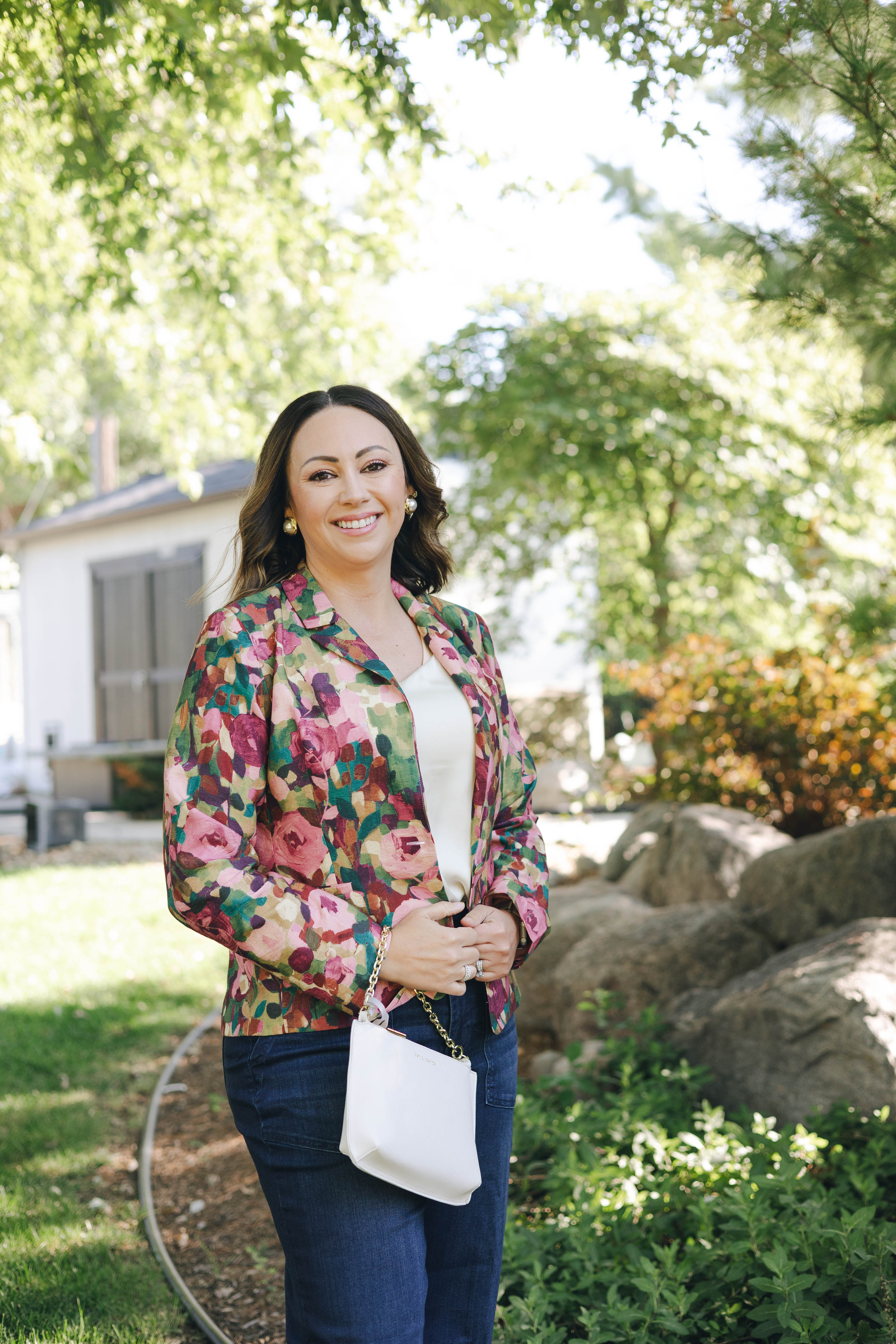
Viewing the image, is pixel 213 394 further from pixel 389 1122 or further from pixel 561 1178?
pixel 389 1122

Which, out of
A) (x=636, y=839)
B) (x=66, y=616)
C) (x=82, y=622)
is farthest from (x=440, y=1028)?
(x=66, y=616)

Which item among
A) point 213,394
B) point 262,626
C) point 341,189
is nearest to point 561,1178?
point 262,626

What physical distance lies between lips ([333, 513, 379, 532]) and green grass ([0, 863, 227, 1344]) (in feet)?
6.90

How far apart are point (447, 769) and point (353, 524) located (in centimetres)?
47

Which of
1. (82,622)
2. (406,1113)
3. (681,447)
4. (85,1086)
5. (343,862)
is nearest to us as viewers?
(406,1113)

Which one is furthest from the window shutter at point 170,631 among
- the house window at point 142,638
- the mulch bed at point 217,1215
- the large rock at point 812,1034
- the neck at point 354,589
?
the neck at point 354,589

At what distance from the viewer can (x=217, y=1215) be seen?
3736mm

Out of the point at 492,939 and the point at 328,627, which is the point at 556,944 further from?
the point at 328,627

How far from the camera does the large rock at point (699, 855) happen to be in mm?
5574

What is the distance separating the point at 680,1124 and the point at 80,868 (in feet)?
25.0

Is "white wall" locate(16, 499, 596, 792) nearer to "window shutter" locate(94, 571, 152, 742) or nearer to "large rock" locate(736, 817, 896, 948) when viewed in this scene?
"window shutter" locate(94, 571, 152, 742)

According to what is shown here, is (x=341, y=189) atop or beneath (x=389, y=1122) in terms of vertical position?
atop

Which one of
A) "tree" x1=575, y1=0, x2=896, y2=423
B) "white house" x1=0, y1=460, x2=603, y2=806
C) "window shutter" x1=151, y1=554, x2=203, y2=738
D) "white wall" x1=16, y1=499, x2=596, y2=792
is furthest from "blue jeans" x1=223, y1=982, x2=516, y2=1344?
"window shutter" x1=151, y1=554, x2=203, y2=738

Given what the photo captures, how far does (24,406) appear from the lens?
1390 cm
